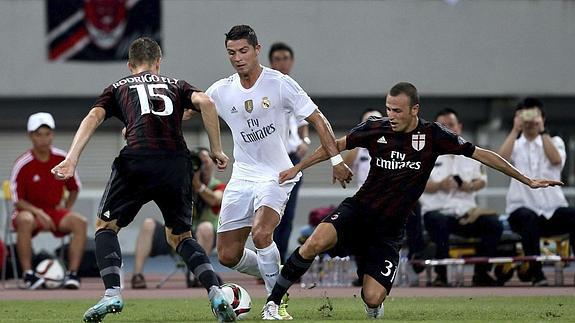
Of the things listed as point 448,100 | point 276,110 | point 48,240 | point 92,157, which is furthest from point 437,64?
point 276,110

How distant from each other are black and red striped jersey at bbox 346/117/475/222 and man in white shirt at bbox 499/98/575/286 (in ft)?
16.9

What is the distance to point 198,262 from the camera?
32.7 ft

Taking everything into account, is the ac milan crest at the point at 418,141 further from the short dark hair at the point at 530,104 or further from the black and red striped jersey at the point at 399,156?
the short dark hair at the point at 530,104

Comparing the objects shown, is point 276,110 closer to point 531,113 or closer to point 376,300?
point 376,300

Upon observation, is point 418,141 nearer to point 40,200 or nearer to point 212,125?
point 212,125

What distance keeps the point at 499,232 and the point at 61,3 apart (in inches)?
477

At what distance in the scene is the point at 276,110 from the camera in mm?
11469

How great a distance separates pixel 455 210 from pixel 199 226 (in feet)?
9.85

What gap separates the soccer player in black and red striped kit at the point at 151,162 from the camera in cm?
1002

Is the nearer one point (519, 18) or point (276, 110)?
point (276, 110)

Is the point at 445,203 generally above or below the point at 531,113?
below

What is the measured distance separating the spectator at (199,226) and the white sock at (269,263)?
15.7 feet

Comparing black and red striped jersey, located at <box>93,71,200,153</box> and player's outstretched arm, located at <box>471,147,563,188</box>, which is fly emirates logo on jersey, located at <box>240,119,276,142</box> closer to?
black and red striped jersey, located at <box>93,71,200,153</box>

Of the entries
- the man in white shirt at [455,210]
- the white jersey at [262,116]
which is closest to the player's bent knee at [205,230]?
the man in white shirt at [455,210]
